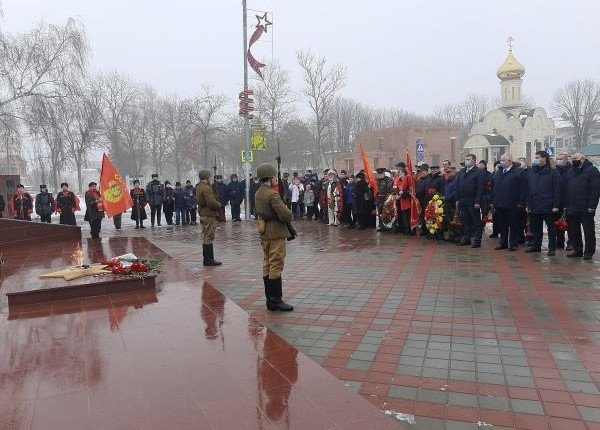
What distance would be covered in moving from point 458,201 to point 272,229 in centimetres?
603

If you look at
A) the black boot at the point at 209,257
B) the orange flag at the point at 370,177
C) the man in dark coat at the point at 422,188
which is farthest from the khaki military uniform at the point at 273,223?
the orange flag at the point at 370,177

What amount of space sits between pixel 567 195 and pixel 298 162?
42366mm

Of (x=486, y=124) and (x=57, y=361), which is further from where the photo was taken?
(x=486, y=124)

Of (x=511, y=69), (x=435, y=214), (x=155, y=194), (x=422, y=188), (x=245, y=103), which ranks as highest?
(x=511, y=69)

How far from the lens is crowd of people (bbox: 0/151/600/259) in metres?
8.81

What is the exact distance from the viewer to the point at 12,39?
20.4m

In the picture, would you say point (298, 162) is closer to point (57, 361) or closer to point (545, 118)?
point (545, 118)

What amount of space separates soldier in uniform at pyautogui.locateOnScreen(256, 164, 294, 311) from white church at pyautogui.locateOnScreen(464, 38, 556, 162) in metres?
50.5

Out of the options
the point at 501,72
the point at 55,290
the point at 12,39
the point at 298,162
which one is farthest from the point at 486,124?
the point at 55,290

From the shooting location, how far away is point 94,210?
45.0 feet

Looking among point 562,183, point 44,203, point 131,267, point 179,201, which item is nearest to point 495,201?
point 562,183

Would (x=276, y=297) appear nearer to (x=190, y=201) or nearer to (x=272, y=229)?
(x=272, y=229)

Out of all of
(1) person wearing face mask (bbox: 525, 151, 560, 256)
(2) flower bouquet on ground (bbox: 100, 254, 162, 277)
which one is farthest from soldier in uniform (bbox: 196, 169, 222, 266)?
(1) person wearing face mask (bbox: 525, 151, 560, 256)

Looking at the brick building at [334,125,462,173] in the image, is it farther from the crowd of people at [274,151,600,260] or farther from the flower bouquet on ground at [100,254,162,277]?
the flower bouquet on ground at [100,254,162,277]
